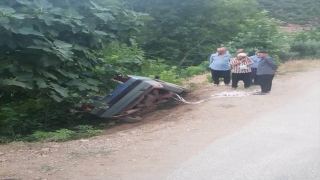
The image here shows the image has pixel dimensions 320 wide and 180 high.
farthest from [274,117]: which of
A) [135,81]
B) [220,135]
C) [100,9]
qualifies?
[100,9]

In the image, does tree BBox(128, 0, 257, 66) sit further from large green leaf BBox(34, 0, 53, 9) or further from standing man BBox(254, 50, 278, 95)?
large green leaf BBox(34, 0, 53, 9)

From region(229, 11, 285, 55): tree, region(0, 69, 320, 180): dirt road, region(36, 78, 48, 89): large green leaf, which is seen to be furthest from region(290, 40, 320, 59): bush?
region(36, 78, 48, 89): large green leaf

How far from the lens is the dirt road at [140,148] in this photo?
6172 mm

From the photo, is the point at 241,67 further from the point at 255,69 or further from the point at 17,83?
the point at 17,83

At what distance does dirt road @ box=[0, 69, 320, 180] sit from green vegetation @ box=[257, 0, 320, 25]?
37.6 meters

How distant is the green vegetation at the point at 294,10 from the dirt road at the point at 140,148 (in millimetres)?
37599

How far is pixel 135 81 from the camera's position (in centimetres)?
1097

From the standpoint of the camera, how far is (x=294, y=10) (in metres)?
50.1

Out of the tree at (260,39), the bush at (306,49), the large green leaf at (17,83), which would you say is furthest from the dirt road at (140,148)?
the bush at (306,49)

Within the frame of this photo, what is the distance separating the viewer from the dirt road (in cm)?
617

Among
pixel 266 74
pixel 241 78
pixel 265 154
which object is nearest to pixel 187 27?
pixel 241 78

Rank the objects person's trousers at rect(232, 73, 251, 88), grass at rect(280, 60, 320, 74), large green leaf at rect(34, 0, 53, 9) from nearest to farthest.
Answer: large green leaf at rect(34, 0, 53, 9), person's trousers at rect(232, 73, 251, 88), grass at rect(280, 60, 320, 74)

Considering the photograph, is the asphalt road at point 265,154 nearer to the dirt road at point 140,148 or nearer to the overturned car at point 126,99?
the dirt road at point 140,148

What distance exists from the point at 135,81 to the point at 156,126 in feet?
6.82
